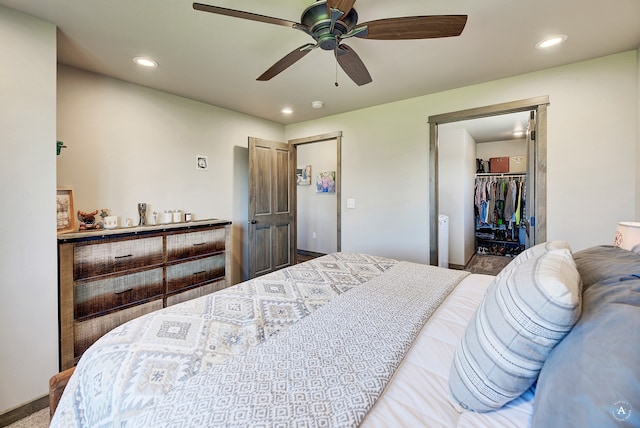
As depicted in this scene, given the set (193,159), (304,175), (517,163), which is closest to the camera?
(193,159)

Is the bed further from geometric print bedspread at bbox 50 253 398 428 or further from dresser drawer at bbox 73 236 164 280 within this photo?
dresser drawer at bbox 73 236 164 280

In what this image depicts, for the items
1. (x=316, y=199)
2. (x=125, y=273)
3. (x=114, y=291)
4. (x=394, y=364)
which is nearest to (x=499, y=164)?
(x=316, y=199)

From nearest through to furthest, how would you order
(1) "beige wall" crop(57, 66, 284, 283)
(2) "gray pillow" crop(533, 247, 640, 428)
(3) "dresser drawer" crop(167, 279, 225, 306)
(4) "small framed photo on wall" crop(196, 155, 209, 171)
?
1. (2) "gray pillow" crop(533, 247, 640, 428)
2. (1) "beige wall" crop(57, 66, 284, 283)
3. (3) "dresser drawer" crop(167, 279, 225, 306)
4. (4) "small framed photo on wall" crop(196, 155, 209, 171)

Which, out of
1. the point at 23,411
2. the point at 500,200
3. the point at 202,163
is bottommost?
the point at 23,411

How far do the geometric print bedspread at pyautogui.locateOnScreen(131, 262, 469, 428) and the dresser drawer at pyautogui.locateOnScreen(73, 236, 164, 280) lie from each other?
1934mm

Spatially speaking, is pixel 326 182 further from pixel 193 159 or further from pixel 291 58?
pixel 291 58

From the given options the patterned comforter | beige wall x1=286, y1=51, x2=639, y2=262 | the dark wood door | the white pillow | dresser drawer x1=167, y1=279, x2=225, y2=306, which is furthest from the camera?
the dark wood door

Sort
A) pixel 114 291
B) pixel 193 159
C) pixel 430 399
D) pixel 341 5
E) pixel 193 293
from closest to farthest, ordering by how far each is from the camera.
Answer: pixel 430 399, pixel 341 5, pixel 114 291, pixel 193 293, pixel 193 159

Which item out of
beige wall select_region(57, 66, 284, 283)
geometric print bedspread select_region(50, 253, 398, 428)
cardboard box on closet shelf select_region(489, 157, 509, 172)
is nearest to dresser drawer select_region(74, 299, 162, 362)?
beige wall select_region(57, 66, 284, 283)

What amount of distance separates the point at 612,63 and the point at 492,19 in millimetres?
1427

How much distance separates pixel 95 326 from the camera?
2.18m

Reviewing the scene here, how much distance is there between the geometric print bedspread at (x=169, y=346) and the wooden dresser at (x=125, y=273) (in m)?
1.37

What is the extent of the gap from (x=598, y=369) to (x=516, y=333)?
17cm

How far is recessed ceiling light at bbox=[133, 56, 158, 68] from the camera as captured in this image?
2.31 metres
